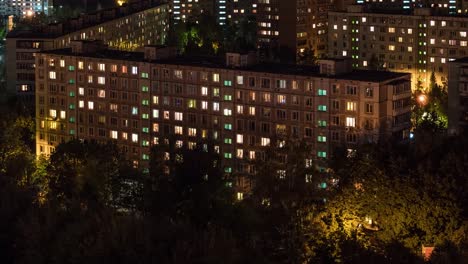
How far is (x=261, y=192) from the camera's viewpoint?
4669 cm

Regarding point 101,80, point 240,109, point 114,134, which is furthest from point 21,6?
point 240,109

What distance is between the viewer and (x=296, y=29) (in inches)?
3866

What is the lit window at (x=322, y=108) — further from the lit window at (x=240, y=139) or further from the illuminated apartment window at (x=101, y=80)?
the illuminated apartment window at (x=101, y=80)

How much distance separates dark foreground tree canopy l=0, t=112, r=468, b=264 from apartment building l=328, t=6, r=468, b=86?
36.3 metres

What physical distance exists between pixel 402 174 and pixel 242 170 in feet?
51.9

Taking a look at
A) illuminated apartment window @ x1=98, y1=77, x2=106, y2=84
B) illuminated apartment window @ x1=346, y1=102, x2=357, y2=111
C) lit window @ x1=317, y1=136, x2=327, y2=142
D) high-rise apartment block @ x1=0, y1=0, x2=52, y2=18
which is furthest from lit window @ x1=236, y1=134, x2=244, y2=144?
high-rise apartment block @ x1=0, y1=0, x2=52, y2=18

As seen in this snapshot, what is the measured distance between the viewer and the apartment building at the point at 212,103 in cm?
5584

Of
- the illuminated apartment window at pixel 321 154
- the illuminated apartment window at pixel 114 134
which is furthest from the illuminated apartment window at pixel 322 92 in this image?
the illuminated apartment window at pixel 114 134

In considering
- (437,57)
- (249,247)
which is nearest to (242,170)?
(249,247)

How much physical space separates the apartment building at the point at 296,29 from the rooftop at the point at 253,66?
3224 centimetres

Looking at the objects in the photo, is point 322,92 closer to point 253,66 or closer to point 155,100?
point 253,66

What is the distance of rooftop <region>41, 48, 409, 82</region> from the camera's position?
186ft

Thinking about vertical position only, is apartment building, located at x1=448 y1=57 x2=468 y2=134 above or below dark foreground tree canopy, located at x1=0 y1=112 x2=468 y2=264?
above

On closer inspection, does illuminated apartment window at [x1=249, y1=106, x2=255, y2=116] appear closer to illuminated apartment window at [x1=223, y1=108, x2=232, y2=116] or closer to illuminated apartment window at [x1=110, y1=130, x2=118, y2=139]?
illuminated apartment window at [x1=223, y1=108, x2=232, y2=116]
